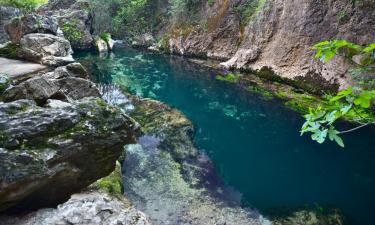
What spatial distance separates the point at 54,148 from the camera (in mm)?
5477

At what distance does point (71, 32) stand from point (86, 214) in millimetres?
28415

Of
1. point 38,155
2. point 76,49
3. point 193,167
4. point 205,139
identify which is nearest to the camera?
point 38,155

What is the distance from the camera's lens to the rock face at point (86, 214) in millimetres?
5504

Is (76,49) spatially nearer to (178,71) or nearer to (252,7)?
(178,71)

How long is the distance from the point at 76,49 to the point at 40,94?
999 inches

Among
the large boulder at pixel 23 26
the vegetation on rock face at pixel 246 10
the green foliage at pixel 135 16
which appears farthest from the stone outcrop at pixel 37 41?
the green foliage at pixel 135 16

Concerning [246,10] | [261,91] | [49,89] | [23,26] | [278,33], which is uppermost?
[49,89]

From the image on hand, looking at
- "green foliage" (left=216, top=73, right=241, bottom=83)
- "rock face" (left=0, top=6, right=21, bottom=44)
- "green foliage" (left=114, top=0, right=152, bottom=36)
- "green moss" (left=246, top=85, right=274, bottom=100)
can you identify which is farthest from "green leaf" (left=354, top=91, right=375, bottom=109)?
"green foliage" (left=114, top=0, right=152, bottom=36)

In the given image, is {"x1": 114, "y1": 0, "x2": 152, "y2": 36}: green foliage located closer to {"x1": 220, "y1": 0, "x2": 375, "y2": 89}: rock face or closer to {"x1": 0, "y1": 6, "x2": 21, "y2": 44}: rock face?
{"x1": 220, "y1": 0, "x2": 375, "y2": 89}: rock face

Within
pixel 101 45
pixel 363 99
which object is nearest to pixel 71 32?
pixel 101 45

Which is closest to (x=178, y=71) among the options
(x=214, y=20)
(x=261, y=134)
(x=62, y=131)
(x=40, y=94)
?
(x=214, y=20)

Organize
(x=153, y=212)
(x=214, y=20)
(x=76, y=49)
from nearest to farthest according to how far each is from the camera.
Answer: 1. (x=153, y=212)
2. (x=214, y=20)
3. (x=76, y=49)

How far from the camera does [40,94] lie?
7945 millimetres

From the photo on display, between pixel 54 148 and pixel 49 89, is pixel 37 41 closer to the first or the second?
pixel 49 89
